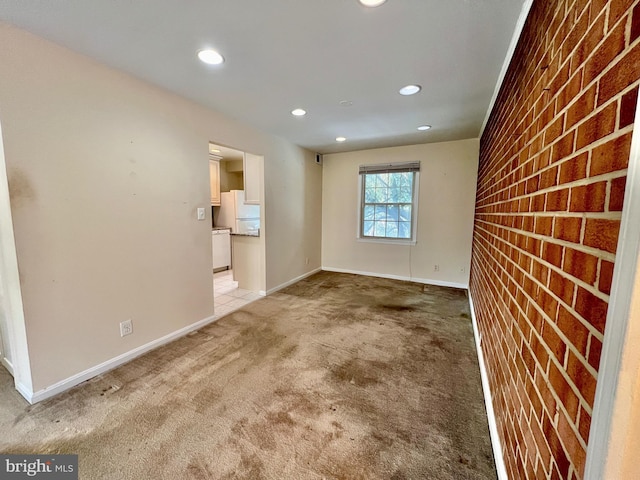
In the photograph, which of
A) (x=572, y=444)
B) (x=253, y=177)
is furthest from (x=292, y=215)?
(x=572, y=444)

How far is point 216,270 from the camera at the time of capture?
5.28 metres

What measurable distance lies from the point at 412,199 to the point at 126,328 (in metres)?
4.24

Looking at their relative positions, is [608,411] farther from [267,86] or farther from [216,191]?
[216,191]

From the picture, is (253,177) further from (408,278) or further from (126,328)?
(408,278)

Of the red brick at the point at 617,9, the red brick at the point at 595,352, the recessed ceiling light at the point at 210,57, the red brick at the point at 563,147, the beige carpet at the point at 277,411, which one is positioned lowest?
the beige carpet at the point at 277,411

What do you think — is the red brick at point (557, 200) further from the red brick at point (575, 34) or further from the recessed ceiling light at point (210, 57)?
the recessed ceiling light at point (210, 57)

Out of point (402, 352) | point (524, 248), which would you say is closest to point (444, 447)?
point (402, 352)

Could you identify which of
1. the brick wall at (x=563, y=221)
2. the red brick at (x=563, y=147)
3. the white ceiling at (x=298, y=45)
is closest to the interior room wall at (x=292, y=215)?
the white ceiling at (x=298, y=45)

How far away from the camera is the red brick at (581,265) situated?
2.12 ft

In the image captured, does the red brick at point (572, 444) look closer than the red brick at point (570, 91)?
Yes

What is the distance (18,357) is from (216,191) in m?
4.02

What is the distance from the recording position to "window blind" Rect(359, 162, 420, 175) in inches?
173

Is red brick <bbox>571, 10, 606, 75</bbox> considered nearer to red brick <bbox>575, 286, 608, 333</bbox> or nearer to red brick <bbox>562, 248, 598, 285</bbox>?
red brick <bbox>562, 248, 598, 285</bbox>

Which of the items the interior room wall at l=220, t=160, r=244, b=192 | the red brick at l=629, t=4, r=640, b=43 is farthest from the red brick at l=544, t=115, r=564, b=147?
the interior room wall at l=220, t=160, r=244, b=192
